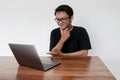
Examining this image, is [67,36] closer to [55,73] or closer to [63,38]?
[63,38]

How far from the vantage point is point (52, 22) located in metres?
2.60

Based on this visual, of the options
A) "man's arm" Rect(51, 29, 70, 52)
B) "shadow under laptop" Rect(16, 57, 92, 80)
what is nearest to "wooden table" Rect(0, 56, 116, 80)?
"shadow under laptop" Rect(16, 57, 92, 80)

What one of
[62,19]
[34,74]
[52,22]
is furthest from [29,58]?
[52,22]

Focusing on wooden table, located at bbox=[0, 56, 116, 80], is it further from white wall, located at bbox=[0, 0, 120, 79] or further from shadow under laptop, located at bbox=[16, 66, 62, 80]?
white wall, located at bbox=[0, 0, 120, 79]

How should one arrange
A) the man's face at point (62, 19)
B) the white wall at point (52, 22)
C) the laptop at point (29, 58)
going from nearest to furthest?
the laptop at point (29, 58) < the man's face at point (62, 19) < the white wall at point (52, 22)

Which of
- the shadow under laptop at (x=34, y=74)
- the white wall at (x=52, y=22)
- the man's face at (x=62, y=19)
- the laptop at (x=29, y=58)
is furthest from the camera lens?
the white wall at (x=52, y=22)

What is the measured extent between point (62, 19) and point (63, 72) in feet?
2.80

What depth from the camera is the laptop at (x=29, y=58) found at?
1261 mm

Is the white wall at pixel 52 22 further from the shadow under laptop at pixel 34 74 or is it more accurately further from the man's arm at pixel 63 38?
the shadow under laptop at pixel 34 74

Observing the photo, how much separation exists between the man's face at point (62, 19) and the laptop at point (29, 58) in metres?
0.65

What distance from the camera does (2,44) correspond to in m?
2.70

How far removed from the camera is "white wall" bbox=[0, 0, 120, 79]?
2.54 meters

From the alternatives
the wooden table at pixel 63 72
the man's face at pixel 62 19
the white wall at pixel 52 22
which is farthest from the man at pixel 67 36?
the wooden table at pixel 63 72

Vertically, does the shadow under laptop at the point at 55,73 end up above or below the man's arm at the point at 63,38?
above
